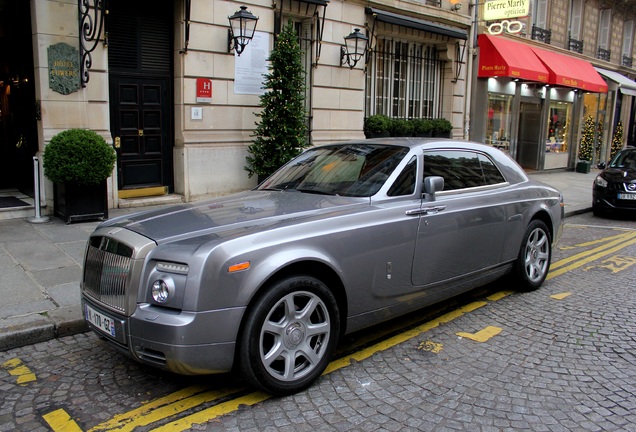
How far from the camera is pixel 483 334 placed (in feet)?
16.0

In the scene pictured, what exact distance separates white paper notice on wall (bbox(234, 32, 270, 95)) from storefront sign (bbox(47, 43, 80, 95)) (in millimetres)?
3196

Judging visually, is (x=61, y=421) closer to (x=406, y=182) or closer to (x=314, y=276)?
(x=314, y=276)

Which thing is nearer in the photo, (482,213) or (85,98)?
(482,213)

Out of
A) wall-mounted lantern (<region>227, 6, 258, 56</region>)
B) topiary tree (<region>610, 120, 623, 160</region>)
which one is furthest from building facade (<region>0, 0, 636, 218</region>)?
topiary tree (<region>610, 120, 623, 160</region>)

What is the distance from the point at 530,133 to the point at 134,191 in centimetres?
1632

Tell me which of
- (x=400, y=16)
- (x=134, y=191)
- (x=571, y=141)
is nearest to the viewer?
(x=134, y=191)

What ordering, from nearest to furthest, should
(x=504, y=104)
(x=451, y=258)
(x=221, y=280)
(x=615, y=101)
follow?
(x=221, y=280) → (x=451, y=258) → (x=504, y=104) → (x=615, y=101)

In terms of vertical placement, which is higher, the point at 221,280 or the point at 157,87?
the point at 157,87

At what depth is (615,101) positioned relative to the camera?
25.3m

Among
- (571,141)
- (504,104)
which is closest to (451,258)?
(504,104)

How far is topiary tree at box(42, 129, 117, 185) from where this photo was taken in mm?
7965

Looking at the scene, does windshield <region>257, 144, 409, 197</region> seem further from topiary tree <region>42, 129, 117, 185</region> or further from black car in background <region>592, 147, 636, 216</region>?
black car in background <region>592, 147, 636, 216</region>

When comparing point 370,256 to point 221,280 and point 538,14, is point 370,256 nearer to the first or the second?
point 221,280

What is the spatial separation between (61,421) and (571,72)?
70.0ft
